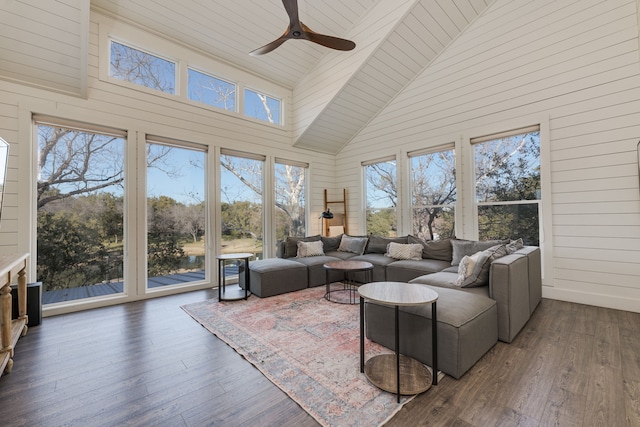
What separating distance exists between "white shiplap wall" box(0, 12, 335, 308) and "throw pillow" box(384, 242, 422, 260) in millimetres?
2944

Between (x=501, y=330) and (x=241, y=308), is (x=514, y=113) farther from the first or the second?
(x=241, y=308)

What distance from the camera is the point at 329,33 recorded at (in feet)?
15.7

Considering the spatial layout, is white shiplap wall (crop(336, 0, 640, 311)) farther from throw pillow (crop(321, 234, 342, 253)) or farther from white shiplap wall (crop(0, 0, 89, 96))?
white shiplap wall (crop(0, 0, 89, 96))

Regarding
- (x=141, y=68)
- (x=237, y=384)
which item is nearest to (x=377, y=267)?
(x=237, y=384)

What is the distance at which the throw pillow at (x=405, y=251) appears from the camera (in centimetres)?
446

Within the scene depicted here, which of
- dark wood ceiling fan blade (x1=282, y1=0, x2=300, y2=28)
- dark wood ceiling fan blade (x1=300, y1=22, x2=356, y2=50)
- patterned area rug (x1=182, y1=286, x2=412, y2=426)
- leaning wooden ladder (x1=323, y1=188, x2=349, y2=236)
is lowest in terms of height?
patterned area rug (x1=182, y1=286, x2=412, y2=426)

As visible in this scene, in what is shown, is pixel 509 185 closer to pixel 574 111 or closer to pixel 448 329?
pixel 574 111

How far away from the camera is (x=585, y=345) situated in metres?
2.46

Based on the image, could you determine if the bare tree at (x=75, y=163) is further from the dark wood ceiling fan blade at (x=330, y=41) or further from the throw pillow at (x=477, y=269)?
the throw pillow at (x=477, y=269)

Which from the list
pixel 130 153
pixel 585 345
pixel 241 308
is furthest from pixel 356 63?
pixel 585 345

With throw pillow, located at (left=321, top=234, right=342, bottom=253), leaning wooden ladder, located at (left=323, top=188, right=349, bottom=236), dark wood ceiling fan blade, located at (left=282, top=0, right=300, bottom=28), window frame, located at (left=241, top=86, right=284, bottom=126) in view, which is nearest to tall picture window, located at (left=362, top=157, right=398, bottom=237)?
leaning wooden ladder, located at (left=323, top=188, right=349, bottom=236)

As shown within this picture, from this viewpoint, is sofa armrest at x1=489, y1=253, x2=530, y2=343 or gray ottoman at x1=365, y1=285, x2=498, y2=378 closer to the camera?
gray ottoman at x1=365, y1=285, x2=498, y2=378

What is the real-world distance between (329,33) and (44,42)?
389 cm

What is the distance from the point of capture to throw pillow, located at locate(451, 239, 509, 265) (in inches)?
145
